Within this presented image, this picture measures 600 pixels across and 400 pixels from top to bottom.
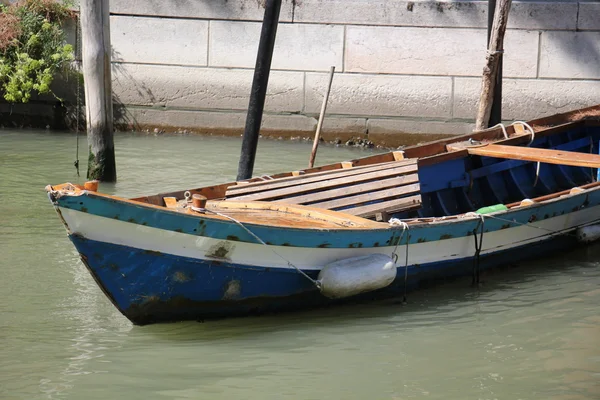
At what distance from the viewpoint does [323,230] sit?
6.12 m

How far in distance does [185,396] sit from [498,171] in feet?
14.9

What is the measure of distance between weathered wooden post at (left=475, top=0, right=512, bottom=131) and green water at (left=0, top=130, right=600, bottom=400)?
2.66 metres

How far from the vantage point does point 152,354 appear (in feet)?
18.5

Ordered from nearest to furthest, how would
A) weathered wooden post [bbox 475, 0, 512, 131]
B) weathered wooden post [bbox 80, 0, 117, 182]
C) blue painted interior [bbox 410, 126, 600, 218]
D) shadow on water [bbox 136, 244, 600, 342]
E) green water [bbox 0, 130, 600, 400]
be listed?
green water [bbox 0, 130, 600, 400] → shadow on water [bbox 136, 244, 600, 342] → blue painted interior [bbox 410, 126, 600, 218] → weathered wooden post [bbox 80, 0, 117, 182] → weathered wooden post [bbox 475, 0, 512, 131]

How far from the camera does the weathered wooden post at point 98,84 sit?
9.55 m

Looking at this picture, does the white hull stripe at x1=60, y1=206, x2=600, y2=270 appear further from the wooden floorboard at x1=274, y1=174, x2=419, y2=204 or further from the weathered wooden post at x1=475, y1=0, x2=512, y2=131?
the weathered wooden post at x1=475, y1=0, x2=512, y2=131

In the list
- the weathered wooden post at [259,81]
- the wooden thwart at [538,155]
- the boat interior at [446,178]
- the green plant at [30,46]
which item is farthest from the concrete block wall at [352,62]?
the wooden thwart at [538,155]

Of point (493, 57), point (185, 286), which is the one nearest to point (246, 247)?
point (185, 286)

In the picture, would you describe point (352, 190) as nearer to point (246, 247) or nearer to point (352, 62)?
point (246, 247)

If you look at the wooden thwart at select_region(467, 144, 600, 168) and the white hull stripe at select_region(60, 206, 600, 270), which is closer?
the white hull stripe at select_region(60, 206, 600, 270)

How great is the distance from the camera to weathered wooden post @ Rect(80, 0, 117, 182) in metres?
9.55

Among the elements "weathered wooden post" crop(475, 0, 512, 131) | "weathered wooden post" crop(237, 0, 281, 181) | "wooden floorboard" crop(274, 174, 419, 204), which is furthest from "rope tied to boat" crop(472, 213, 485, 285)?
"weathered wooden post" crop(475, 0, 512, 131)

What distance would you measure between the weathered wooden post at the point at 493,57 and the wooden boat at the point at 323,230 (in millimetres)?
1318

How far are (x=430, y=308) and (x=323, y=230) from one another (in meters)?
1.11
